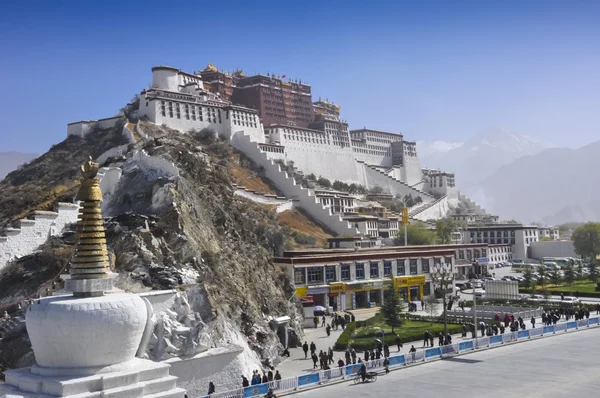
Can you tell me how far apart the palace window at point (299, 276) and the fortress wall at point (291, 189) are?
28191mm

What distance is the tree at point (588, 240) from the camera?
87438mm

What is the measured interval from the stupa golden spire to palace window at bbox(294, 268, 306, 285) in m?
32.8

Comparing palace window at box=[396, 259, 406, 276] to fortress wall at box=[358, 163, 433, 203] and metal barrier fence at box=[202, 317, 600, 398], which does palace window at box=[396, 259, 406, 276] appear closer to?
metal barrier fence at box=[202, 317, 600, 398]

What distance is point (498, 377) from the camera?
27.8 meters

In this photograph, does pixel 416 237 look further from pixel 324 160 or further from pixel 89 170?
pixel 89 170

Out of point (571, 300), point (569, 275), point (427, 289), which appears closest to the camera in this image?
point (571, 300)

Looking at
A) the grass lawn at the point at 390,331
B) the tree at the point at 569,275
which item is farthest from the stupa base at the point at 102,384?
the tree at the point at 569,275

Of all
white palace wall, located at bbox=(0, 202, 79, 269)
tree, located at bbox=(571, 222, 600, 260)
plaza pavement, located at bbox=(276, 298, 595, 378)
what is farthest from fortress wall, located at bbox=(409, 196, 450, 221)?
white palace wall, located at bbox=(0, 202, 79, 269)

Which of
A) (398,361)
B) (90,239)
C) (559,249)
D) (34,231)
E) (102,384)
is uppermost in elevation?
Answer: (34,231)

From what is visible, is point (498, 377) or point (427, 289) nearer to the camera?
point (498, 377)

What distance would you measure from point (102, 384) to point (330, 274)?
122 ft

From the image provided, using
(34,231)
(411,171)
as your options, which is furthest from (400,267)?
(411,171)

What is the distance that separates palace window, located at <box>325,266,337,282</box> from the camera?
51.2 m

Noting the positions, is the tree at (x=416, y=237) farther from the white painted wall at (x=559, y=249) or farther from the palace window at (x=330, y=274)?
the palace window at (x=330, y=274)
